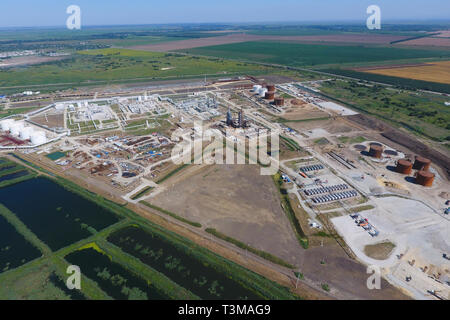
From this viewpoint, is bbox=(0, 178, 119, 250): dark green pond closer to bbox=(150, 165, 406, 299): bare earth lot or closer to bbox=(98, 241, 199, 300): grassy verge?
bbox=(98, 241, 199, 300): grassy verge

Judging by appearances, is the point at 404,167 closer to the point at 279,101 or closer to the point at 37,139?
A: the point at 279,101

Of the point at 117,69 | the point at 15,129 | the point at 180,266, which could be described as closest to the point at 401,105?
the point at 180,266

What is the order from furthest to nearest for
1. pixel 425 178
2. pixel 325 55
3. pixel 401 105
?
pixel 325 55 → pixel 401 105 → pixel 425 178

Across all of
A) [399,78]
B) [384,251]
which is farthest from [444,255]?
[399,78]

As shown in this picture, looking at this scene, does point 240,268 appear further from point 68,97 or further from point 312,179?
point 68,97

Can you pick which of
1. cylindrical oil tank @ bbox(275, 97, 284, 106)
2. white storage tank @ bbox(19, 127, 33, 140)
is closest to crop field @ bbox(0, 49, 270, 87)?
cylindrical oil tank @ bbox(275, 97, 284, 106)

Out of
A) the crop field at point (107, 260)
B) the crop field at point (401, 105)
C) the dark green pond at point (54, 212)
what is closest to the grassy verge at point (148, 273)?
the crop field at point (107, 260)
